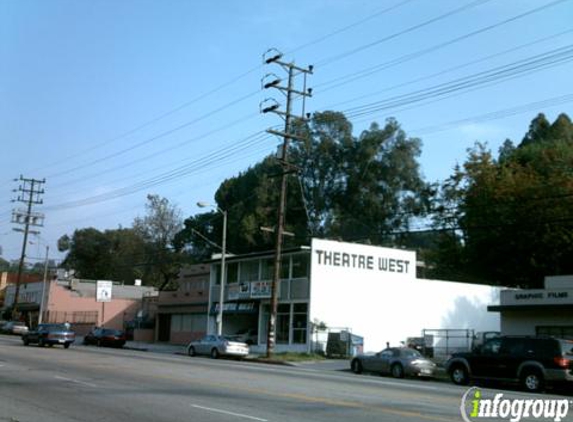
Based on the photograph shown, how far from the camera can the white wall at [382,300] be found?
4350cm

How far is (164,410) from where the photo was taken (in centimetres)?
1249

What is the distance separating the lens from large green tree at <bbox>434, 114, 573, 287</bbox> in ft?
173

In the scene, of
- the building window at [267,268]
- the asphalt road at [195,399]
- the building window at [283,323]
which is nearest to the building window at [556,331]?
the building window at [283,323]

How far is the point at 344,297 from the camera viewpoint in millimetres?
44312

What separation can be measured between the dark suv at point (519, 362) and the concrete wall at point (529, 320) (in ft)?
33.3

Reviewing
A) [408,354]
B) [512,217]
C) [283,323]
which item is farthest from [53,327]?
[512,217]

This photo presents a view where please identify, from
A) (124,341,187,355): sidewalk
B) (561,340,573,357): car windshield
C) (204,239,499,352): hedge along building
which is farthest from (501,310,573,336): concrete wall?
(124,341,187,355): sidewalk

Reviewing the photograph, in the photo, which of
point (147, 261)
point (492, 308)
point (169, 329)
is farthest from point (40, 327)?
point (147, 261)

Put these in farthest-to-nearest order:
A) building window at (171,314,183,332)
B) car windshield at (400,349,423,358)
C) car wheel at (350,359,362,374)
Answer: building window at (171,314,183,332) → car wheel at (350,359,362,374) → car windshield at (400,349,423,358)

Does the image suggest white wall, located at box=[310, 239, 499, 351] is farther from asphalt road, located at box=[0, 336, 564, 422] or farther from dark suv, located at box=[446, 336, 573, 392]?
asphalt road, located at box=[0, 336, 564, 422]

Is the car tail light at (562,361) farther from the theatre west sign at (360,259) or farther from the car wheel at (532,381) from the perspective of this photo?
the theatre west sign at (360,259)

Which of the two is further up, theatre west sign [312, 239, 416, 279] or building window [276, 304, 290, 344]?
theatre west sign [312, 239, 416, 279]

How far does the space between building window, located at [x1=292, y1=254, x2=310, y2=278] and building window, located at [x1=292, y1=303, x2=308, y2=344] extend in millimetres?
1925

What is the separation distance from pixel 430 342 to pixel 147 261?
5781cm
